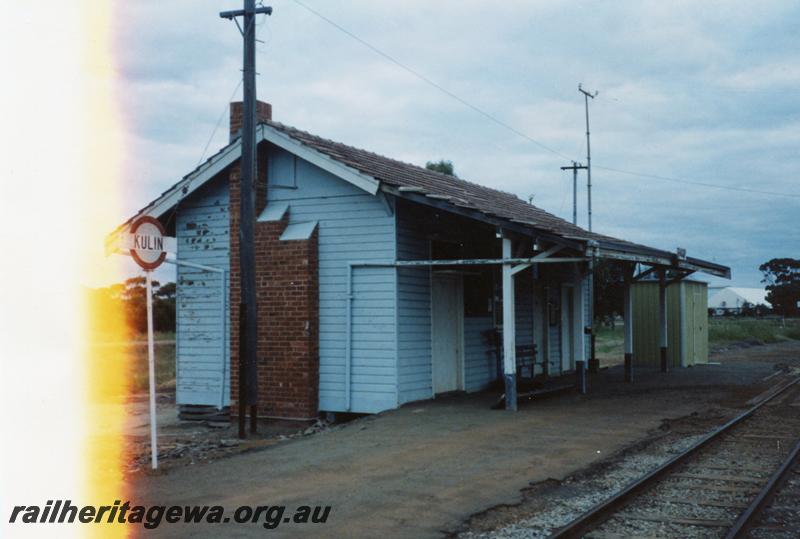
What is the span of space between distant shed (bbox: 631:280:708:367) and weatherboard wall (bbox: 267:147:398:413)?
12.1 metres

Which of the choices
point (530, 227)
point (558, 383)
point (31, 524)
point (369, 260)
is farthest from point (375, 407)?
point (31, 524)

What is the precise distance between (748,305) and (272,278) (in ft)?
304

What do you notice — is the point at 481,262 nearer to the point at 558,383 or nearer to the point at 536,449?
the point at 536,449

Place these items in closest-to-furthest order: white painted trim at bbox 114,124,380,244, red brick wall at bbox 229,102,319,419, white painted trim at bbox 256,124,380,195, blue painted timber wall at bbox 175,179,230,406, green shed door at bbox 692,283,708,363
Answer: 1. white painted trim at bbox 256,124,380,195
2. white painted trim at bbox 114,124,380,244
3. red brick wall at bbox 229,102,319,419
4. blue painted timber wall at bbox 175,179,230,406
5. green shed door at bbox 692,283,708,363

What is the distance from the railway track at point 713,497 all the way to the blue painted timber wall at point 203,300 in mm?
8207

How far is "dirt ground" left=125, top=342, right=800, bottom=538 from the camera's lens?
657 centimetres

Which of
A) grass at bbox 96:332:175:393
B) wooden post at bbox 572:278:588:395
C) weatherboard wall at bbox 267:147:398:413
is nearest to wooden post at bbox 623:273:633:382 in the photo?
wooden post at bbox 572:278:588:395

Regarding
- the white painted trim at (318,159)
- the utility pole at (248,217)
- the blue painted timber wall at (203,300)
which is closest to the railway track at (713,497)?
the utility pole at (248,217)

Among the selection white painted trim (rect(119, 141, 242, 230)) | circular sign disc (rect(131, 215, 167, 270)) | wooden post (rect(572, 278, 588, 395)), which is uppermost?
white painted trim (rect(119, 141, 242, 230))

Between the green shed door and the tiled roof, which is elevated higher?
the tiled roof

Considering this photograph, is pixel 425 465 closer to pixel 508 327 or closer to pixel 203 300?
pixel 508 327

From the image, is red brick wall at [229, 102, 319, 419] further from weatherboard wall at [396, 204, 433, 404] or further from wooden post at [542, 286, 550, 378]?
wooden post at [542, 286, 550, 378]

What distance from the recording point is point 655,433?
10695mm

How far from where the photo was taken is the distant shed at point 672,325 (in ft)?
74.8
